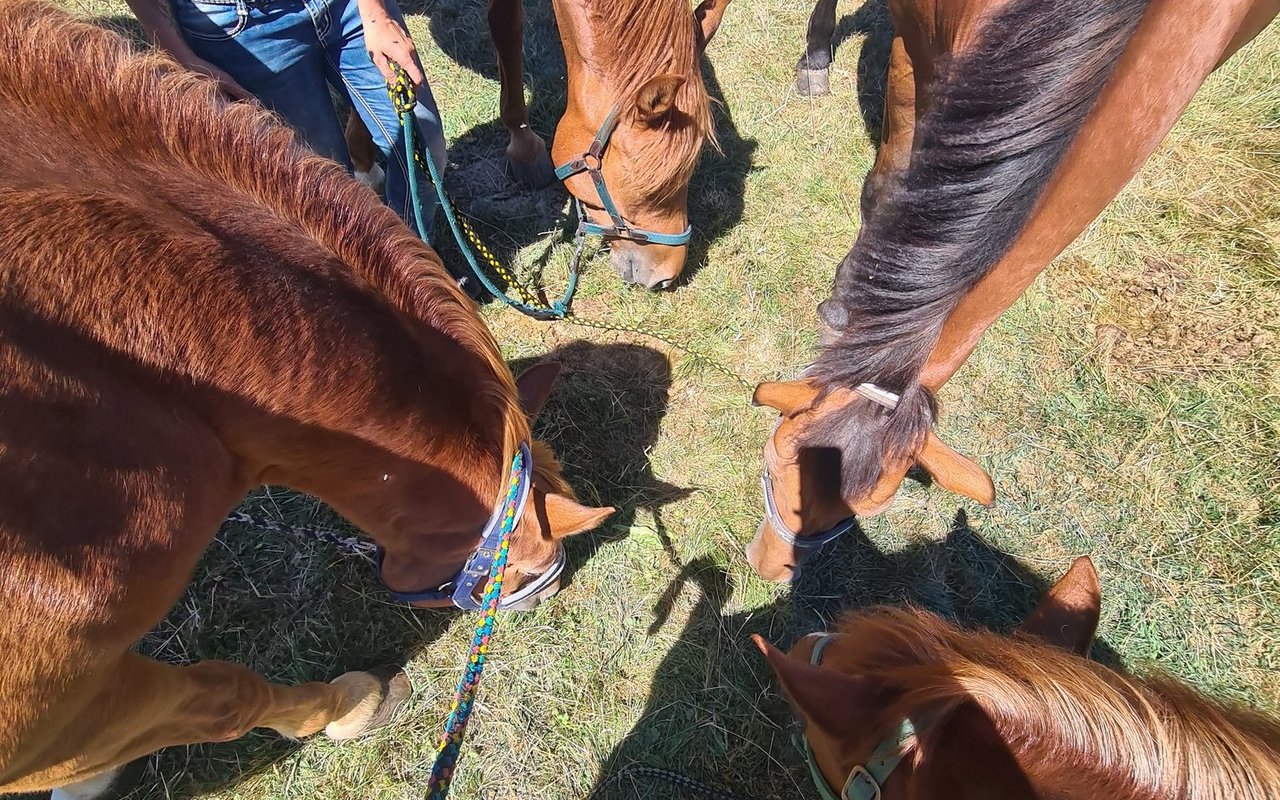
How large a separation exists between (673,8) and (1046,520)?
2770mm

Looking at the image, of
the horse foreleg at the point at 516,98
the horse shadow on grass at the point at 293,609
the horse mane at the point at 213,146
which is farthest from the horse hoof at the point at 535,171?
the horse mane at the point at 213,146

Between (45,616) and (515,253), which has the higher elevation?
(45,616)

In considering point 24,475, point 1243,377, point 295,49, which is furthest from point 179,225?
point 1243,377

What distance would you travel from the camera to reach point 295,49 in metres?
2.11

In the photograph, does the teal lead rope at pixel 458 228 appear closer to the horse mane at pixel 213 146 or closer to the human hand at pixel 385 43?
the human hand at pixel 385 43

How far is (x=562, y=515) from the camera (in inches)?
58.9

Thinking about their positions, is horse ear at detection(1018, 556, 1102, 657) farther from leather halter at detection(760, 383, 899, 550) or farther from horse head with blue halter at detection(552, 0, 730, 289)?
horse head with blue halter at detection(552, 0, 730, 289)

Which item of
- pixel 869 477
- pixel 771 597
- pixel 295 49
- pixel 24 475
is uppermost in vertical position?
pixel 295 49

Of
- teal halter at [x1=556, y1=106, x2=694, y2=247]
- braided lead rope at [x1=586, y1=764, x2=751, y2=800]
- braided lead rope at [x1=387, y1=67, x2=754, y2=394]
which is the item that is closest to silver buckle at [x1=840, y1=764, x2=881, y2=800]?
braided lead rope at [x1=586, y1=764, x2=751, y2=800]

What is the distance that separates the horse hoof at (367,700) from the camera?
211 centimetres

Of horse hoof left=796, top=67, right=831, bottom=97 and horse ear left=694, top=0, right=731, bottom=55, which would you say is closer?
horse ear left=694, top=0, right=731, bottom=55

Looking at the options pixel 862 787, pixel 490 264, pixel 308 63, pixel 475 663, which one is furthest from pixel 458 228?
pixel 862 787

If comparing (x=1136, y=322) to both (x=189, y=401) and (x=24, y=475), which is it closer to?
(x=189, y=401)

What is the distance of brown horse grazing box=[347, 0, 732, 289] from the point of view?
2.14m
